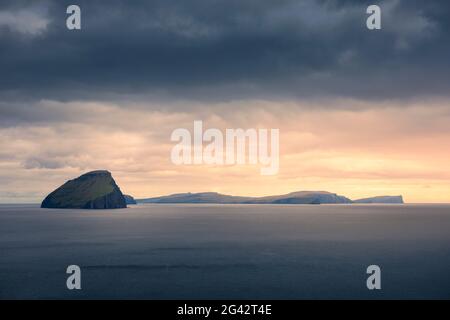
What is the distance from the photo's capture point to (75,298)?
55.3 metres

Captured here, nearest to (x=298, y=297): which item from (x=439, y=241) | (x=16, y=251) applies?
(x=16, y=251)

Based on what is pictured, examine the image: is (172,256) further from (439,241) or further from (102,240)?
(439,241)

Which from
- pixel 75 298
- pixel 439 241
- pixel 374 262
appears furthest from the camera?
pixel 439 241

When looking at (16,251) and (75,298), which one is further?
(16,251)

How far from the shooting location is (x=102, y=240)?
128 meters
